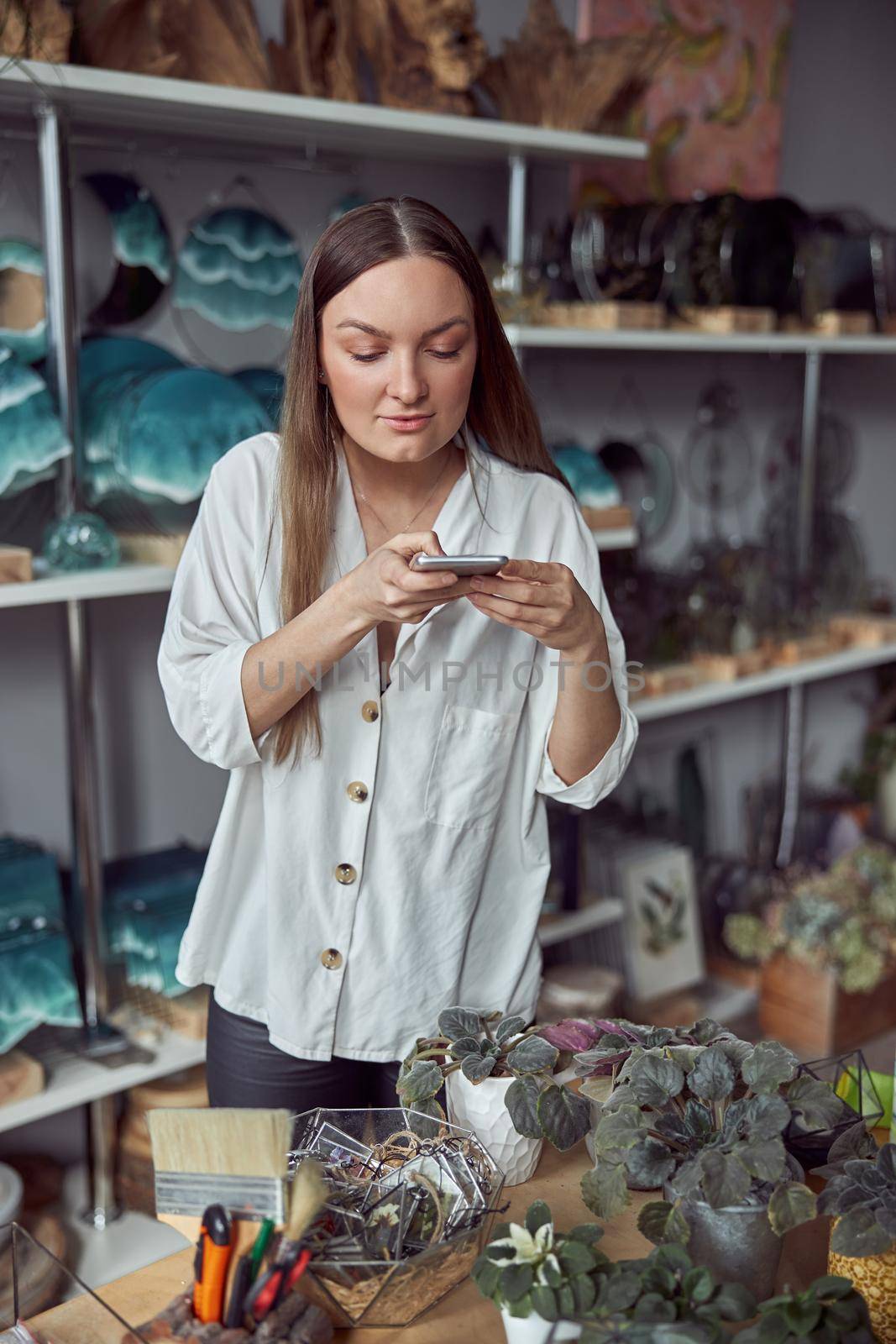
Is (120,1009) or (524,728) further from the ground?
(524,728)

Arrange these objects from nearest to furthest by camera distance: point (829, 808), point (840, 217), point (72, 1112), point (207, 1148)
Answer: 1. point (207, 1148)
2. point (72, 1112)
3. point (840, 217)
4. point (829, 808)

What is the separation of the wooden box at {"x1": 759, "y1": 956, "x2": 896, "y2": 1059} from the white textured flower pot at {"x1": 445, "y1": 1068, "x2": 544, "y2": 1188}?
2.11 metres

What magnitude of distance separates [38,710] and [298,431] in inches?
42.7

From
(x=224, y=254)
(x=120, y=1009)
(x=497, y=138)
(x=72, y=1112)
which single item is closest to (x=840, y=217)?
(x=497, y=138)

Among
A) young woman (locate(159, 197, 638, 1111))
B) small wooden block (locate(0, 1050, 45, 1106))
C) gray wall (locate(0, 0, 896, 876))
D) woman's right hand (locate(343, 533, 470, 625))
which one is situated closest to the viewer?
woman's right hand (locate(343, 533, 470, 625))

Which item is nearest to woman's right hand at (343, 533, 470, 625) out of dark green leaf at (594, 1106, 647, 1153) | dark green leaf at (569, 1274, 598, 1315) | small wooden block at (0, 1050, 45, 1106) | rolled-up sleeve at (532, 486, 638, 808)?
rolled-up sleeve at (532, 486, 638, 808)

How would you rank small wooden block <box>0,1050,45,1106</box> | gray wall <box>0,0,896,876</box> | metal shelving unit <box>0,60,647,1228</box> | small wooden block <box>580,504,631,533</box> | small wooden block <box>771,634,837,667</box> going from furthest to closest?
small wooden block <box>771,634,837,667</box>
small wooden block <box>580,504,631,533</box>
gray wall <box>0,0,896,876</box>
small wooden block <box>0,1050,45,1106</box>
metal shelving unit <box>0,60,647,1228</box>

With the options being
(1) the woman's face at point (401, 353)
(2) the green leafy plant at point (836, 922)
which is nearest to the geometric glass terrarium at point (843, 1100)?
(1) the woman's face at point (401, 353)

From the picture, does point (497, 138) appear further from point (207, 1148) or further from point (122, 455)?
point (207, 1148)

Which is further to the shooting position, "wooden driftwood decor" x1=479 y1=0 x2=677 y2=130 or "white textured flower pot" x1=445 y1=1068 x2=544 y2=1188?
"wooden driftwood decor" x1=479 y1=0 x2=677 y2=130

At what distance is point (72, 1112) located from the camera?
2332mm

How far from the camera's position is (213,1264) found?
831 mm

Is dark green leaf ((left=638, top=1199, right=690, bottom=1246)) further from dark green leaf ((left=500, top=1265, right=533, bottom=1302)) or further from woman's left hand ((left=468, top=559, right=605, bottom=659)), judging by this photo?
woman's left hand ((left=468, top=559, right=605, bottom=659))

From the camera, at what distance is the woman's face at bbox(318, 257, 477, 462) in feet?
3.92
